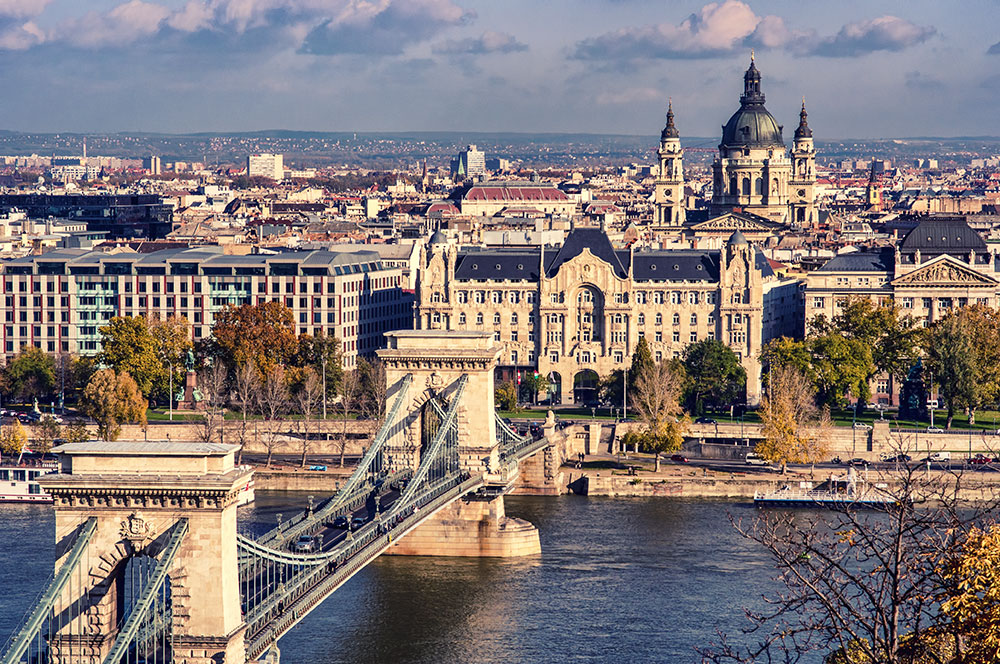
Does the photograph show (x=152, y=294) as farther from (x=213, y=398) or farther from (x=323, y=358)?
(x=213, y=398)

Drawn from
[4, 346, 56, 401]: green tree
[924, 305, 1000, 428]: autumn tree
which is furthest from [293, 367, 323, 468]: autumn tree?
[924, 305, 1000, 428]: autumn tree

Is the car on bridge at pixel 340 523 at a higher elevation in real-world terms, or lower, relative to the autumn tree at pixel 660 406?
lower

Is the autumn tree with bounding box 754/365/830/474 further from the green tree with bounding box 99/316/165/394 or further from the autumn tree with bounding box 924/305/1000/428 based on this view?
the green tree with bounding box 99/316/165/394

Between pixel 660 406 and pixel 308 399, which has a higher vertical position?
pixel 308 399

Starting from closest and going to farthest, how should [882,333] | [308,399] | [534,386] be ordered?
[308,399] < [882,333] < [534,386]

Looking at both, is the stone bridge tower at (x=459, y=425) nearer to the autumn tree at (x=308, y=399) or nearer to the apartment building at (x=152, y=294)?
the autumn tree at (x=308, y=399)

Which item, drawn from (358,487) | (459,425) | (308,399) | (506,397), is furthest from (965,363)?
(358,487)

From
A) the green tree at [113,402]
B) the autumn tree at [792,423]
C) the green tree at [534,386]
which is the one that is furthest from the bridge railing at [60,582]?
the green tree at [534,386]

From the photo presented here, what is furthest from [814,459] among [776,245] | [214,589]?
[776,245]
